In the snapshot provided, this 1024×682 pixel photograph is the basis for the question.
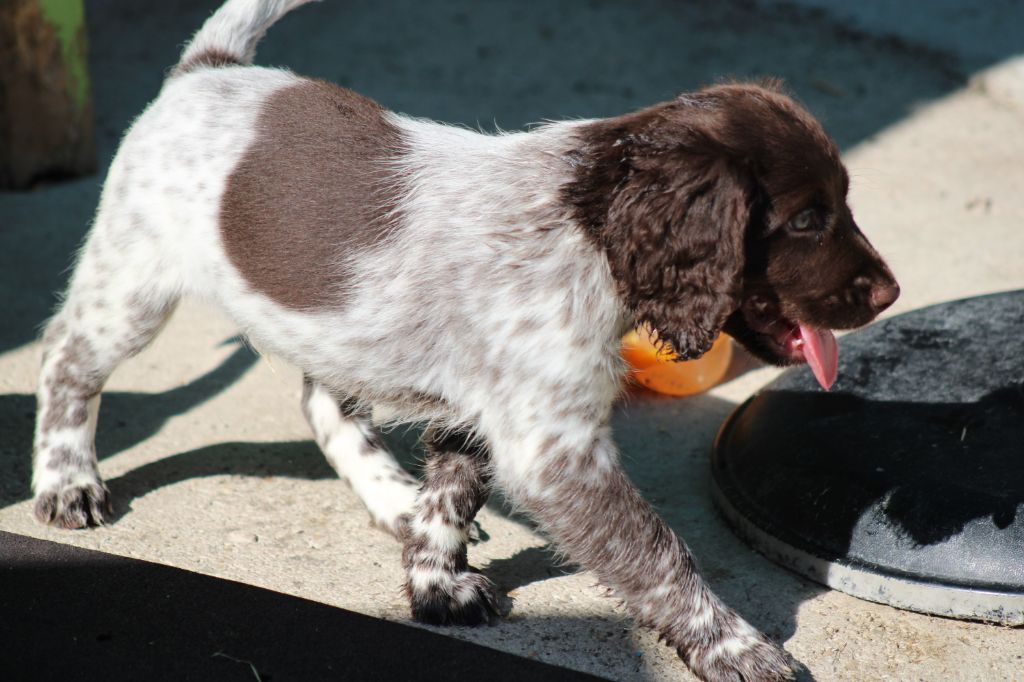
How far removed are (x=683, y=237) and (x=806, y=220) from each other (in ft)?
1.30

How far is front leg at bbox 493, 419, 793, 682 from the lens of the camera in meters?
3.31

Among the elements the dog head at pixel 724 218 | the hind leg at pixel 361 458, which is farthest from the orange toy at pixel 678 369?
the dog head at pixel 724 218

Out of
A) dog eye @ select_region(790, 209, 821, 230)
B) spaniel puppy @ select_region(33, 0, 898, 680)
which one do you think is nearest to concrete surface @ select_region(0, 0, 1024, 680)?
spaniel puppy @ select_region(33, 0, 898, 680)

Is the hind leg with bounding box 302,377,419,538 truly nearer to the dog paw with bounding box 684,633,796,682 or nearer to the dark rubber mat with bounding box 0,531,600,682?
the dark rubber mat with bounding box 0,531,600,682

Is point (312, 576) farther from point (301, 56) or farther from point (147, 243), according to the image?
point (301, 56)

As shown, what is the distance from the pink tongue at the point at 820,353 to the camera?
3.48 metres

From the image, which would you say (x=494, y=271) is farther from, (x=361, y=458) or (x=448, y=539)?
(x=361, y=458)

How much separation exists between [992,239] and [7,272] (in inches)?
197

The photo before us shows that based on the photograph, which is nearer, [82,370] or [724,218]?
[724,218]

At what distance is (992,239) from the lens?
21.0 ft

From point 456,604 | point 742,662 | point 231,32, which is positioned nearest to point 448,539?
point 456,604

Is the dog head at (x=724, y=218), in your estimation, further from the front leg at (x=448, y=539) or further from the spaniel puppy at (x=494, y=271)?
the front leg at (x=448, y=539)

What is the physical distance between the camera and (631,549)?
3.33 meters

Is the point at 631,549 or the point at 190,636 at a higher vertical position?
the point at 631,549
